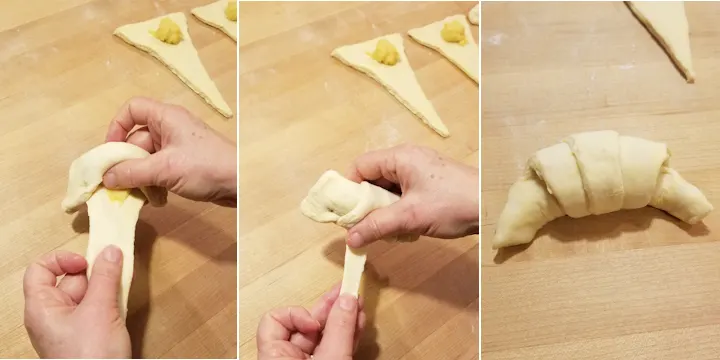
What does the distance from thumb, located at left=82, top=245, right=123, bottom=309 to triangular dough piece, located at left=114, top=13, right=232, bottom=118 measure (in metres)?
0.38

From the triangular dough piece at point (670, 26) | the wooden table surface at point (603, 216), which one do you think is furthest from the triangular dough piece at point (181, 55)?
the triangular dough piece at point (670, 26)

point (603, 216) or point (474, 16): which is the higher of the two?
point (474, 16)

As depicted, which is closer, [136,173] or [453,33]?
[136,173]

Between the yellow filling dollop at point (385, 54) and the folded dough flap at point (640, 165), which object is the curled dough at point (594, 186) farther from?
the yellow filling dollop at point (385, 54)

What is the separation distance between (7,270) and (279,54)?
1.98 ft

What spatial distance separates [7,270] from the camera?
0.86 meters

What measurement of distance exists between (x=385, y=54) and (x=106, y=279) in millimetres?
663

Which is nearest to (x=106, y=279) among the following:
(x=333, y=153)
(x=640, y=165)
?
(x=333, y=153)

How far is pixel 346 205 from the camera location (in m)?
0.80

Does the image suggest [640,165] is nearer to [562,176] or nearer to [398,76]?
[562,176]

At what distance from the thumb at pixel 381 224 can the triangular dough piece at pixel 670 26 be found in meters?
0.66

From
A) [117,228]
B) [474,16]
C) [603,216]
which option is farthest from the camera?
[474,16]

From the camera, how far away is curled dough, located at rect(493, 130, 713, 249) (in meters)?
0.86

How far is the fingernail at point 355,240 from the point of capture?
0.79 metres
